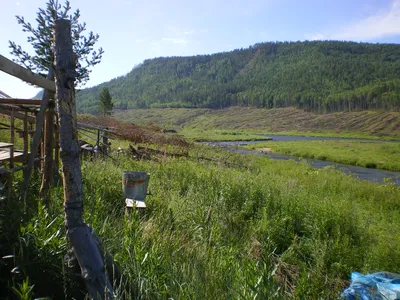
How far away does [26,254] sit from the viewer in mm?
2039

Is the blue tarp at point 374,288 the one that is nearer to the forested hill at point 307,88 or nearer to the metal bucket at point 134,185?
the metal bucket at point 134,185

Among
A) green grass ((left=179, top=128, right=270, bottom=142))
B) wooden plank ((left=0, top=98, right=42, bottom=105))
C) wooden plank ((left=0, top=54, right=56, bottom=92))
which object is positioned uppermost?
wooden plank ((left=0, top=54, right=56, bottom=92))

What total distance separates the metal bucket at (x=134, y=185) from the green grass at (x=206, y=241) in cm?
27

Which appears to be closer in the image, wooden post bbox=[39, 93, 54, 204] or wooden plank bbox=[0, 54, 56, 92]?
wooden plank bbox=[0, 54, 56, 92]

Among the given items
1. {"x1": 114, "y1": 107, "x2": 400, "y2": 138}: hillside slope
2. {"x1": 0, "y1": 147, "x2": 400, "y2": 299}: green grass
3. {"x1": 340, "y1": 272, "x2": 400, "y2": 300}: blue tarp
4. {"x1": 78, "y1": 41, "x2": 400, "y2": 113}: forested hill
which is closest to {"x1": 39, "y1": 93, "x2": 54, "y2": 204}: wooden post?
{"x1": 0, "y1": 147, "x2": 400, "y2": 299}: green grass

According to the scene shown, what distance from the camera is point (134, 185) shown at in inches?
178

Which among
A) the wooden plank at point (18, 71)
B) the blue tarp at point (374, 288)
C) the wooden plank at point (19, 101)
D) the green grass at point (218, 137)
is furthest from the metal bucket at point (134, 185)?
the green grass at point (218, 137)

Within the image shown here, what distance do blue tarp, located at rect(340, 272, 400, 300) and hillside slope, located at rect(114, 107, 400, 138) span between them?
224 ft

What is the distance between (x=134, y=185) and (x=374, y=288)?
324 cm

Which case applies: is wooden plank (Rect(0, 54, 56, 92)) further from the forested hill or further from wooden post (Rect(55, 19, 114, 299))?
the forested hill

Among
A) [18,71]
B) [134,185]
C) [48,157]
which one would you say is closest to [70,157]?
[18,71]

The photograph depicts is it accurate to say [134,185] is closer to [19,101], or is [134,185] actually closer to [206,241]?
[206,241]

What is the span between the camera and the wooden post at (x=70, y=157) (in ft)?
6.59

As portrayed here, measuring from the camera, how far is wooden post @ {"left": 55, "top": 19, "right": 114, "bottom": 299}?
2010 mm
